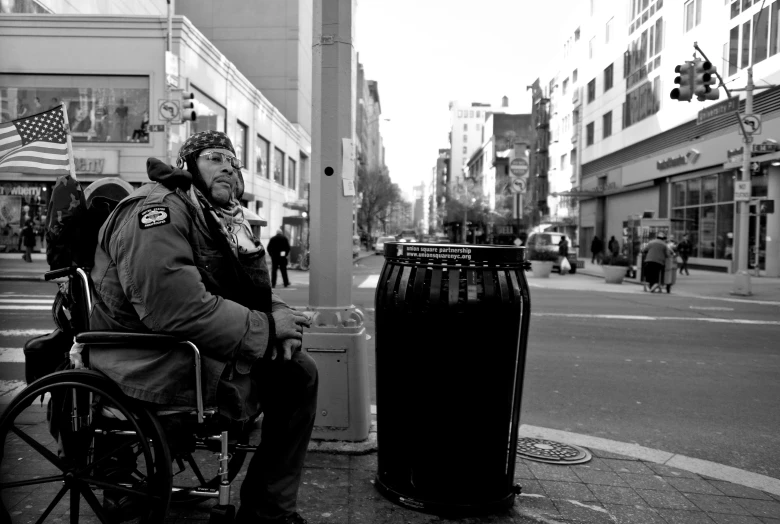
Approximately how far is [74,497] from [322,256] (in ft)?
6.75

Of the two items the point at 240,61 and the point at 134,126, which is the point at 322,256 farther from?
the point at 240,61

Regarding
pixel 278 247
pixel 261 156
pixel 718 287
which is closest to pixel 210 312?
pixel 278 247

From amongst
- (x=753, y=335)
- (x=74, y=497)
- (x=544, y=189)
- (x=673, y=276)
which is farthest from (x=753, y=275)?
(x=544, y=189)

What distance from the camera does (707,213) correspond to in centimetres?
3022

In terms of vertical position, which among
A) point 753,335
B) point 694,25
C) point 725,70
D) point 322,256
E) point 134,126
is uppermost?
point 694,25

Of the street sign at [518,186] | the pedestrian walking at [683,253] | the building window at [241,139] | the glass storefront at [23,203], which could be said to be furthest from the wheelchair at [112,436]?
the building window at [241,139]

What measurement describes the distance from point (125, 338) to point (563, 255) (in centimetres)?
2763

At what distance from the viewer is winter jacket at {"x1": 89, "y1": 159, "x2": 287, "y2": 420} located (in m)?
2.55

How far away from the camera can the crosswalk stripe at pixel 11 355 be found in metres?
6.80

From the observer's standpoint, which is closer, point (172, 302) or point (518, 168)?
point (172, 302)

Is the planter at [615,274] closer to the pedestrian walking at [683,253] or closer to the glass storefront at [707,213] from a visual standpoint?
the glass storefront at [707,213]

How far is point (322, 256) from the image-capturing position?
169 inches

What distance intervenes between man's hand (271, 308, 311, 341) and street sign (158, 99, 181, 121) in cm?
1605

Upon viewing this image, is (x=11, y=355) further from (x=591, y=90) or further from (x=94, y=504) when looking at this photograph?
(x=591, y=90)
